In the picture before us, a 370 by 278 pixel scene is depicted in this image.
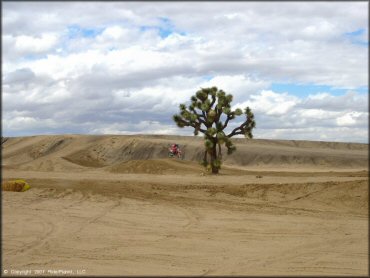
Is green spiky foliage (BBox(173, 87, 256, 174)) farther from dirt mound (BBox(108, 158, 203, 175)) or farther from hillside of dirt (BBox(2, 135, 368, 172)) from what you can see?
hillside of dirt (BBox(2, 135, 368, 172))

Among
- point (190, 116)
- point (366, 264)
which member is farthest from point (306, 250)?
point (190, 116)

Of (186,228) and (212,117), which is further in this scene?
(212,117)

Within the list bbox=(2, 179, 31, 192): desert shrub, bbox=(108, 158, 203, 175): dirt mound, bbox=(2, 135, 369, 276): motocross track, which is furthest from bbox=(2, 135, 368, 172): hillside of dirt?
bbox=(2, 135, 369, 276): motocross track

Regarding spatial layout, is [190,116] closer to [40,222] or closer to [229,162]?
[40,222]

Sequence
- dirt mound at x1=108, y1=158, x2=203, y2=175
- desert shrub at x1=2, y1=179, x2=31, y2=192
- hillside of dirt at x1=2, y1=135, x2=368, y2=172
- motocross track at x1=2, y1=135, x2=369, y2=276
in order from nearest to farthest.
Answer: motocross track at x1=2, y1=135, x2=369, y2=276, desert shrub at x1=2, y1=179, x2=31, y2=192, dirt mound at x1=108, y1=158, x2=203, y2=175, hillside of dirt at x1=2, y1=135, x2=368, y2=172

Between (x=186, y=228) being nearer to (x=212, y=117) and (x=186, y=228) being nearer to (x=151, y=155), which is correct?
(x=212, y=117)

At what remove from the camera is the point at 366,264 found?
777 centimetres

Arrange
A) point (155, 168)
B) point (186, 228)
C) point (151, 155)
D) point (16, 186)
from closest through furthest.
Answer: point (186, 228), point (16, 186), point (155, 168), point (151, 155)

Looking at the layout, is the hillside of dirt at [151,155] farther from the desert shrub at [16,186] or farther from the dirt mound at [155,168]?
the desert shrub at [16,186]

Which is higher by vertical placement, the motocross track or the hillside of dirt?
the hillside of dirt

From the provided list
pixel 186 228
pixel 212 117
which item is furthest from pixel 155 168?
pixel 186 228

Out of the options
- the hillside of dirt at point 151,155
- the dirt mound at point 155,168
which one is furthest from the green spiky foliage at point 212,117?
the hillside of dirt at point 151,155

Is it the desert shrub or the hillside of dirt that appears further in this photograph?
the hillside of dirt

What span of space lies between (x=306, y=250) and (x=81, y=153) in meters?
39.1
